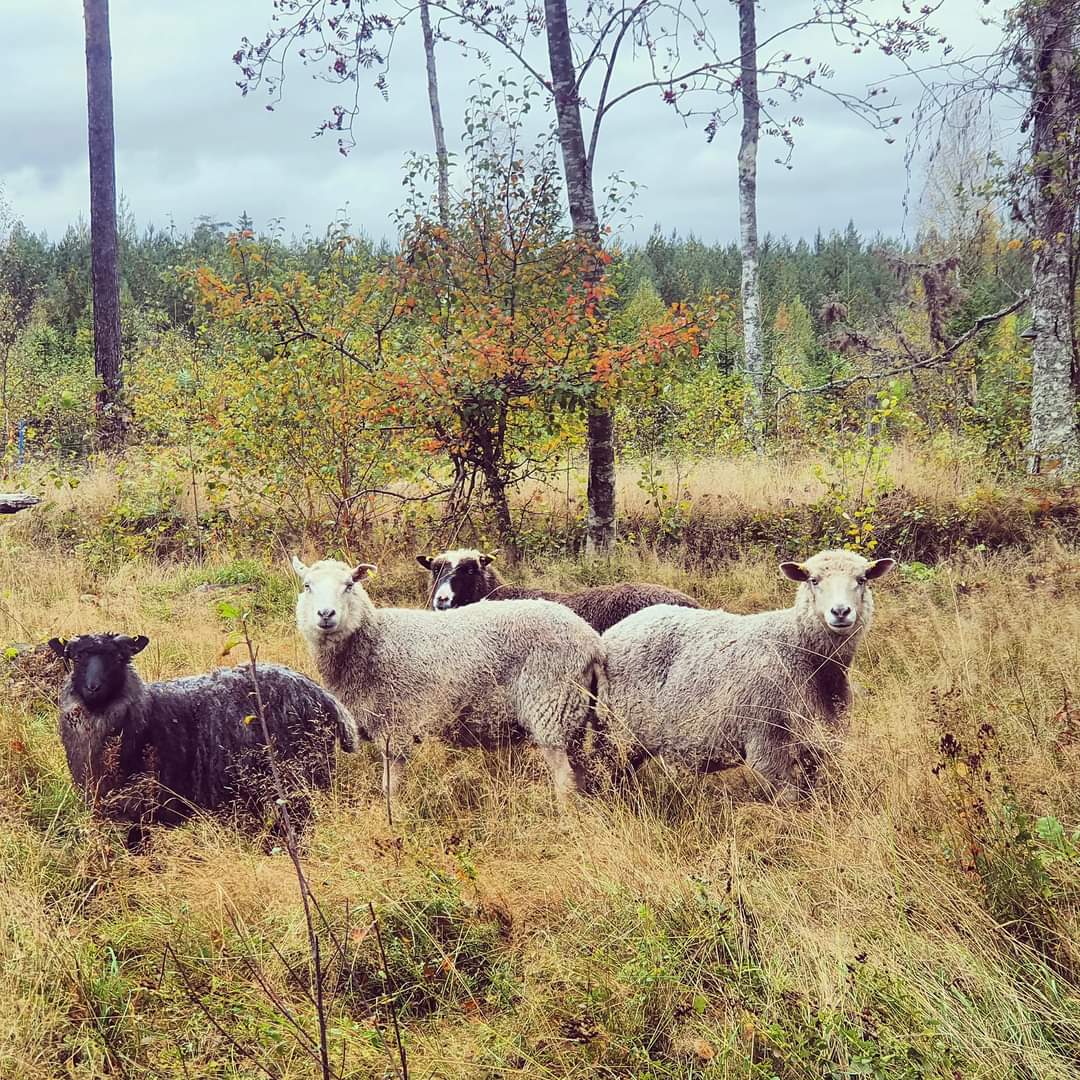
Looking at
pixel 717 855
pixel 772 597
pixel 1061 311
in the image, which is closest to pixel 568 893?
pixel 717 855

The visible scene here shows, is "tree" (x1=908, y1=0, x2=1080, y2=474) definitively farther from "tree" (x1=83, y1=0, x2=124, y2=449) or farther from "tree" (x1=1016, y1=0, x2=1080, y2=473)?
"tree" (x1=83, y1=0, x2=124, y2=449)

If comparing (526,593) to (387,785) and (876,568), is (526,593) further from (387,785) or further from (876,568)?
(876,568)

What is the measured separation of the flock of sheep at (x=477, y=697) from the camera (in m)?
4.37

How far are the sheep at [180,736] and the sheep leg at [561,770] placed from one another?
3.91 feet

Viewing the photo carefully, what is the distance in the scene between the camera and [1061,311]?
31.9 feet

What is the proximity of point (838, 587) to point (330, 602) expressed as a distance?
115 inches

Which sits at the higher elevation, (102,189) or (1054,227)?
(102,189)

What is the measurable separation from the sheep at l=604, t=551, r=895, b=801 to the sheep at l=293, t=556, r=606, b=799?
0.31 meters

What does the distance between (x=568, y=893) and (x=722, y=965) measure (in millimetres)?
751

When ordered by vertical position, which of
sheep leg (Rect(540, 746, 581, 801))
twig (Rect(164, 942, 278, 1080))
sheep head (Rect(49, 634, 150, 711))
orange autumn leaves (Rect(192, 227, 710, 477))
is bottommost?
twig (Rect(164, 942, 278, 1080))

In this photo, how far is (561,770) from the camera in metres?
5.01

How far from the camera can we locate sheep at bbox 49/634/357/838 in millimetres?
4270

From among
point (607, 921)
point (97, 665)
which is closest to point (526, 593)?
point (97, 665)

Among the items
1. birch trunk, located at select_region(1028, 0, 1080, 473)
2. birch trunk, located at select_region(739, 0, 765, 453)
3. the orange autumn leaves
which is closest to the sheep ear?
the orange autumn leaves
